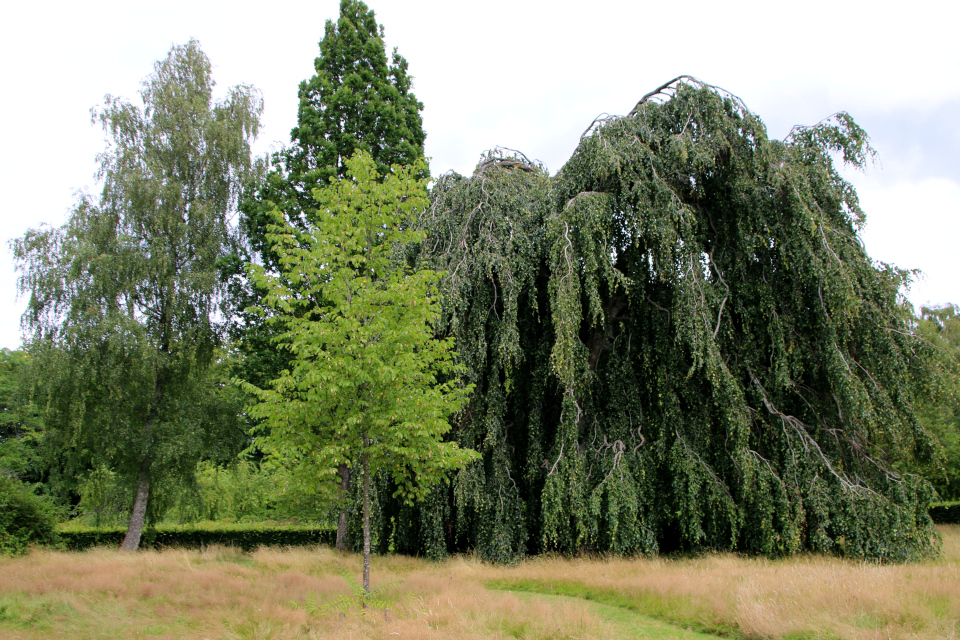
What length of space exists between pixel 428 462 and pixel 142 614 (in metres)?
3.72


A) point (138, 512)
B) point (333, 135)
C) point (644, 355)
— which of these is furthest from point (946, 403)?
point (138, 512)

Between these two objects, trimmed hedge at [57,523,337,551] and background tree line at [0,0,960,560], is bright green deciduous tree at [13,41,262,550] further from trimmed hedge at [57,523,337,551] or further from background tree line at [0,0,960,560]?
trimmed hedge at [57,523,337,551]

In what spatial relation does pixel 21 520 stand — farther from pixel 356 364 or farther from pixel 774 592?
pixel 774 592

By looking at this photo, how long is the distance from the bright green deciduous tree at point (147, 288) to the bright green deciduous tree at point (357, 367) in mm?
9427

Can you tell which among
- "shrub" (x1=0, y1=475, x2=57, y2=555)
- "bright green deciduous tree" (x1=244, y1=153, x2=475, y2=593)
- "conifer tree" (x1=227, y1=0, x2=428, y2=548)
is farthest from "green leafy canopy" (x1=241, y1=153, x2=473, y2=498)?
"shrub" (x1=0, y1=475, x2=57, y2=555)

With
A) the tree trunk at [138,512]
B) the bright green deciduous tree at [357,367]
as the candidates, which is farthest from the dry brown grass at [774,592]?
the tree trunk at [138,512]

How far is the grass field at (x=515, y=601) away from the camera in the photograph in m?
5.57

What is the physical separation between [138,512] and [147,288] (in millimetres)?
6104

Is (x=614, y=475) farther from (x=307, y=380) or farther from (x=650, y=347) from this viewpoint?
(x=307, y=380)

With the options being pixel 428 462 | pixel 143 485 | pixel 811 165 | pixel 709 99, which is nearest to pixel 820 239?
pixel 811 165

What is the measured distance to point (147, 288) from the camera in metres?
15.7

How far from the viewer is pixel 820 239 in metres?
9.74

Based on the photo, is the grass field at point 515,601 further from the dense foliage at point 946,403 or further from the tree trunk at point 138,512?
the tree trunk at point 138,512

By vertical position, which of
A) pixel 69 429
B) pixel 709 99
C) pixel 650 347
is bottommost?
pixel 69 429
